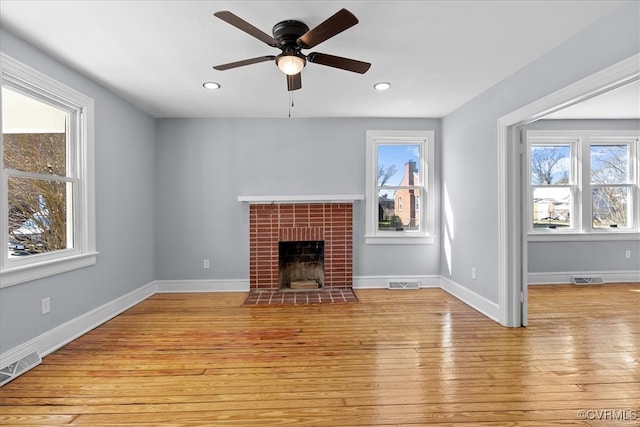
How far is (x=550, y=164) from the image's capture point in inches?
195

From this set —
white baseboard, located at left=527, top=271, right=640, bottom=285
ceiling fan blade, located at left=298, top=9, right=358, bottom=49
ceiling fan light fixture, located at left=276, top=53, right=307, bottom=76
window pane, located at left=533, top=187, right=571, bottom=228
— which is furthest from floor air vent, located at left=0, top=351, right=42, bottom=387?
window pane, located at left=533, top=187, right=571, bottom=228

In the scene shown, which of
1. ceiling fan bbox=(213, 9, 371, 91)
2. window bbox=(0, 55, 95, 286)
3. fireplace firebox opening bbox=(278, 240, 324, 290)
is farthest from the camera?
fireplace firebox opening bbox=(278, 240, 324, 290)

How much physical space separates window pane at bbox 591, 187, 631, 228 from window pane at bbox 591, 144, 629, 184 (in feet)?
0.45

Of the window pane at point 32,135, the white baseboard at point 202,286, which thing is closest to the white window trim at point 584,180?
the white baseboard at point 202,286

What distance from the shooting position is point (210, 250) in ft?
14.7

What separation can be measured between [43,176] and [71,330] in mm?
1350

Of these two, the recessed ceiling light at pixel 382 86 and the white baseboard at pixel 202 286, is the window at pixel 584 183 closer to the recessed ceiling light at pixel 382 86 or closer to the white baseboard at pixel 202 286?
the recessed ceiling light at pixel 382 86

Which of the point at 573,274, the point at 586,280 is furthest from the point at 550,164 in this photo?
the point at 586,280

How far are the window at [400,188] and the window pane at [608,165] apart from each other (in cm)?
266

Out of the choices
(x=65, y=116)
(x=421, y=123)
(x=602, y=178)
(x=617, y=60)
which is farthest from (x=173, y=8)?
(x=602, y=178)

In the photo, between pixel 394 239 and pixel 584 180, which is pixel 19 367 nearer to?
pixel 394 239

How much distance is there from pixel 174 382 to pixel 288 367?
0.77 metres

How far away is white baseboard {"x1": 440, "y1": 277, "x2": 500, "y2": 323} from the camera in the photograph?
10.9 ft

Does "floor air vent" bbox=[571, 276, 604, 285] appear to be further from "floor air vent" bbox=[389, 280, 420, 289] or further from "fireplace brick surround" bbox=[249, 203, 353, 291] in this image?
"fireplace brick surround" bbox=[249, 203, 353, 291]
